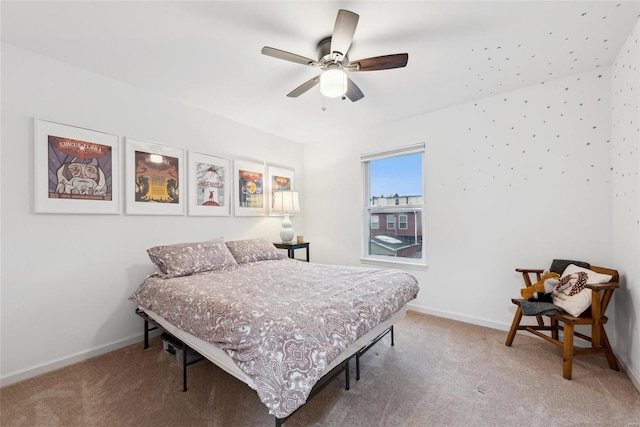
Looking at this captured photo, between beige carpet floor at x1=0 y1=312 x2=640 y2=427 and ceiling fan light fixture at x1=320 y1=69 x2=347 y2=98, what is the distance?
2162mm

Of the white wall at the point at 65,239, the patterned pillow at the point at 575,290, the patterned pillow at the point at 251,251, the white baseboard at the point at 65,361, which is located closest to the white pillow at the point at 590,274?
the patterned pillow at the point at 575,290

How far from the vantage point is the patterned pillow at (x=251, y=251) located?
301 centimetres

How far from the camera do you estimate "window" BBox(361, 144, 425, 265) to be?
3553 millimetres

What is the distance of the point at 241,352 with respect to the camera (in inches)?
52.7

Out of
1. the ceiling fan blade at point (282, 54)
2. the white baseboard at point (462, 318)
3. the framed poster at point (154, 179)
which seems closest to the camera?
the ceiling fan blade at point (282, 54)

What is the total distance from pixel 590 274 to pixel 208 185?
378cm

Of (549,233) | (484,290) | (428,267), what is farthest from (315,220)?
(549,233)

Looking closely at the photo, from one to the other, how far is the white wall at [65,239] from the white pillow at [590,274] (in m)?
3.77

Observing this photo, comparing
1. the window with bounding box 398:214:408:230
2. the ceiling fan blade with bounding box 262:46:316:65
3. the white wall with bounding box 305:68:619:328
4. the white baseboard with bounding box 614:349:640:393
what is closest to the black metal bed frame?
the white wall with bounding box 305:68:619:328

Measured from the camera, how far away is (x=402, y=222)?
12.2 feet

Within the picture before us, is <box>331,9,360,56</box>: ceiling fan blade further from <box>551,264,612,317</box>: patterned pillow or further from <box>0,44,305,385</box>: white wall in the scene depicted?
<box>551,264,612,317</box>: patterned pillow

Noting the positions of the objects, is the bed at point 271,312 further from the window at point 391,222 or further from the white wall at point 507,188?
the window at point 391,222

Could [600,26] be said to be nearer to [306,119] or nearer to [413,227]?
[413,227]

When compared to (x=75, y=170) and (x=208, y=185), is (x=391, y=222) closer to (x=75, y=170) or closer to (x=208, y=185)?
(x=208, y=185)
